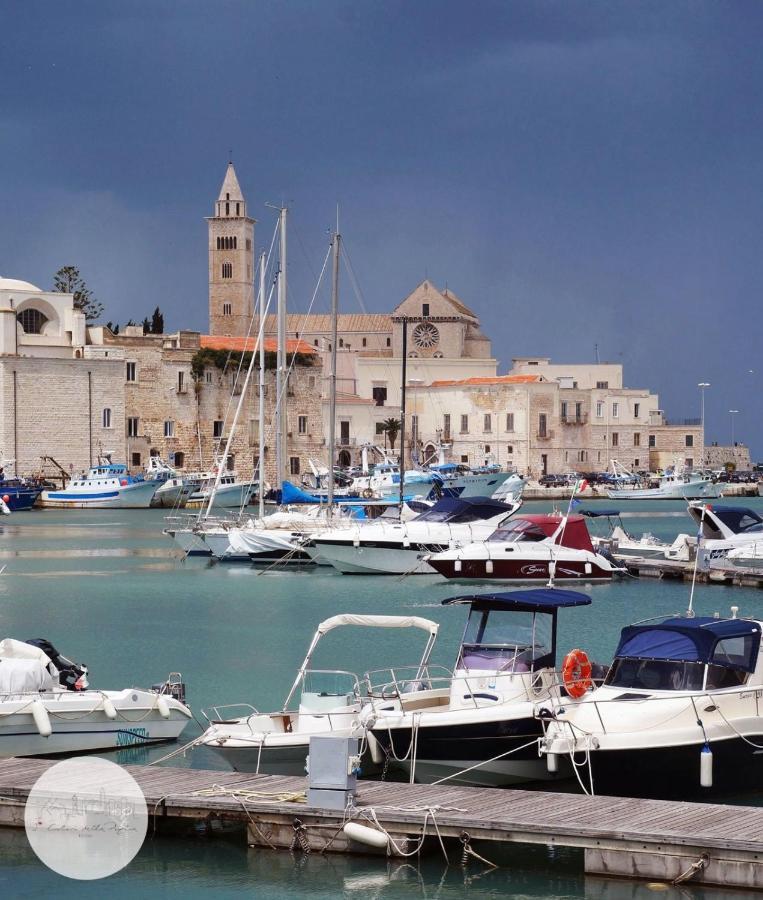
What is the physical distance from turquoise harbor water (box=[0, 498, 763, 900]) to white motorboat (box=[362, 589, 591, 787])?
1.13 metres

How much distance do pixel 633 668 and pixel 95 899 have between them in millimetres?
5108

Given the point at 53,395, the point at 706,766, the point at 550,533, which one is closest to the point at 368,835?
the point at 706,766

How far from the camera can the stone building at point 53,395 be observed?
71.3 meters

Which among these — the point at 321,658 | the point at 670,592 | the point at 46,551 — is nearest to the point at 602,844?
the point at 321,658

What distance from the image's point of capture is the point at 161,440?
249 ft

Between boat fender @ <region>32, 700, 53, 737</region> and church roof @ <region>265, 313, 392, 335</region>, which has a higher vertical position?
church roof @ <region>265, 313, 392, 335</region>

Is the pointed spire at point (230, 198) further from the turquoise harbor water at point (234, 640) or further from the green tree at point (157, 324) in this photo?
the turquoise harbor water at point (234, 640)

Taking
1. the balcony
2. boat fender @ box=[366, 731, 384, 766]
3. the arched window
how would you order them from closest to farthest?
boat fender @ box=[366, 731, 384, 766] → the arched window → the balcony

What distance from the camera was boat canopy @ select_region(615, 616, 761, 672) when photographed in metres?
13.0

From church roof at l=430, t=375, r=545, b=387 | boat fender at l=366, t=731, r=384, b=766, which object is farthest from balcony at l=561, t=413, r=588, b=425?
boat fender at l=366, t=731, r=384, b=766

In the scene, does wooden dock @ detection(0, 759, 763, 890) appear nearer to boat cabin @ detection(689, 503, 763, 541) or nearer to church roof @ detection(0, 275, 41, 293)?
boat cabin @ detection(689, 503, 763, 541)

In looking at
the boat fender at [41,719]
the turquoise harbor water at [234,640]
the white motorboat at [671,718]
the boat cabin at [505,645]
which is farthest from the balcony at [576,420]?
the white motorboat at [671,718]

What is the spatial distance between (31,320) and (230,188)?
106 feet

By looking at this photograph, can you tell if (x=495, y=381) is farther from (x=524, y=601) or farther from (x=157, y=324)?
(x=524, y=601)
